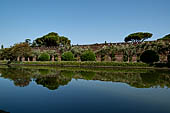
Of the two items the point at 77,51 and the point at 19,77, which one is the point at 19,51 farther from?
the point at 19,77

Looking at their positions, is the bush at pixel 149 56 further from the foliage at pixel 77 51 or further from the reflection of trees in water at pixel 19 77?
the reflection of trees in water at pixel 19 77

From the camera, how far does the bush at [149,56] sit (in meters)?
22.7

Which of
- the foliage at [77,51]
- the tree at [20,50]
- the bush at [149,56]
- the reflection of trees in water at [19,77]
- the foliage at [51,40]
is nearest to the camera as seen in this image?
the reflection of trees in water at [19,77]

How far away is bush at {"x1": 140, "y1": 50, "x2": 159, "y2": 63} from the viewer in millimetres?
22744

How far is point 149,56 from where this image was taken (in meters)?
23.3

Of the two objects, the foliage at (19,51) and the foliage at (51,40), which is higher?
the foliage at (51,40)

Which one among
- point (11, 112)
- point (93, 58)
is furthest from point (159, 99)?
point (93, 58)

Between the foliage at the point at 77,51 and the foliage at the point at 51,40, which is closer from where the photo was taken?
the foliage at the point at 77,51

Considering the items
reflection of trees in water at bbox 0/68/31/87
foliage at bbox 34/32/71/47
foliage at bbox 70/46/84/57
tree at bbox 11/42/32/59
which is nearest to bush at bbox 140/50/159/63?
foliage at bbox 70/46/84/57

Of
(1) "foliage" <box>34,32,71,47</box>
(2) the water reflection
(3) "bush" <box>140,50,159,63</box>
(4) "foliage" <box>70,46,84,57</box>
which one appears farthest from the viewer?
(1) "foliage" <box>34,32,71,47</box>

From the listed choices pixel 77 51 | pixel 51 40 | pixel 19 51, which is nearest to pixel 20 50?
pixel 19 51

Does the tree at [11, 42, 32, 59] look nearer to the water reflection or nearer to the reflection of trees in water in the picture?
the reflection of trees in water

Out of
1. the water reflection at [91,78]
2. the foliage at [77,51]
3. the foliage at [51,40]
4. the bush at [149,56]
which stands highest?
the foliage at [51,40]

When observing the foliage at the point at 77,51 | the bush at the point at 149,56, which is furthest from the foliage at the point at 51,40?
the bush at the point at 149,56
